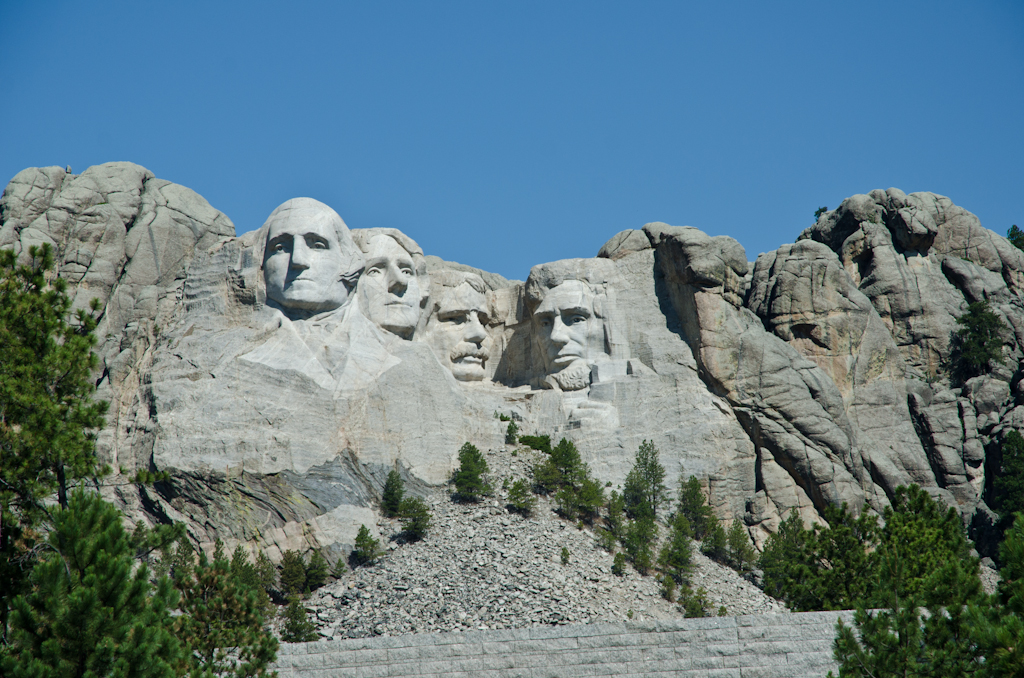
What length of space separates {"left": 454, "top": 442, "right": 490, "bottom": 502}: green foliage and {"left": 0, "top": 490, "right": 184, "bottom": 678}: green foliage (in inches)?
588

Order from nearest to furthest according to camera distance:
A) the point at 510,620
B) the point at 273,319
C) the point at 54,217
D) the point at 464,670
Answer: the point at 464,670 → the point at 510,620 → the point at 273,319 → the point at 54,217

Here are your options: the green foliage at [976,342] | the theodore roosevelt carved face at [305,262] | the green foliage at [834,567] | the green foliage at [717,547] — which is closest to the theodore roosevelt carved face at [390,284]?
the theodore roosevelt carved face at [305,262]

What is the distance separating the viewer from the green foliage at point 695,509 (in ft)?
108

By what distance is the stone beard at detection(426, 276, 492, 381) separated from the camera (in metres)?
38.0

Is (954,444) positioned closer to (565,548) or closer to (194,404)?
(565,548)

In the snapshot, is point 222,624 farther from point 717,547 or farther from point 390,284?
point 390,284

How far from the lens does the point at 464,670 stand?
23.5 meters

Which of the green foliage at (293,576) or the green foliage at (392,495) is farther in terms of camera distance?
the green foliage at (392,495)

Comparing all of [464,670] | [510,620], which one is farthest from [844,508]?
[464,670]

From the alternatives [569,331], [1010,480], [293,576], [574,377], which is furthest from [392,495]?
[1010,480]

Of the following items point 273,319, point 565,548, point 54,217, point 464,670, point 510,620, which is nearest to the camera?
point 464,670

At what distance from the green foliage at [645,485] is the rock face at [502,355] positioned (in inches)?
24.7

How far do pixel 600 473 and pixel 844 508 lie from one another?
27.4 ft

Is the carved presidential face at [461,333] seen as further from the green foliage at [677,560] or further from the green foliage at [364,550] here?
the green foliage at [677,560]
